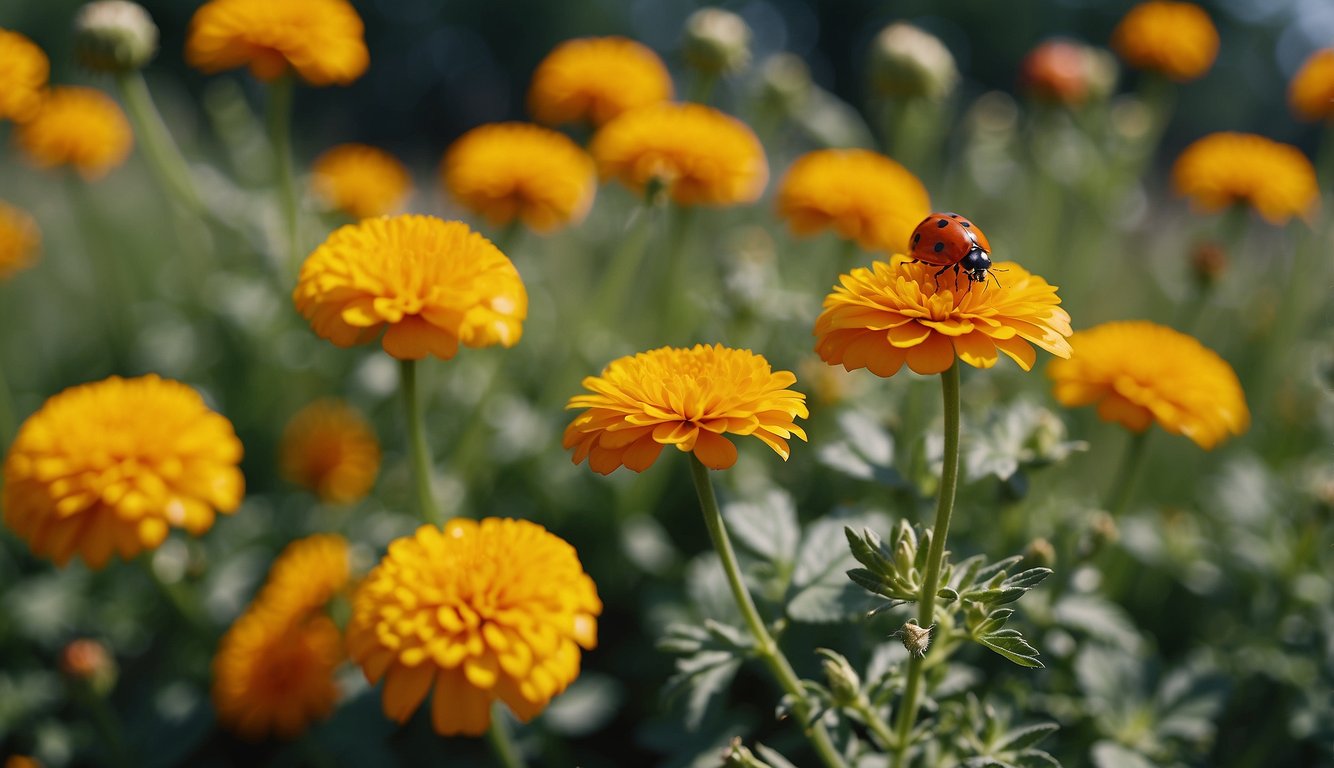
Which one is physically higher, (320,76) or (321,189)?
(320,76)

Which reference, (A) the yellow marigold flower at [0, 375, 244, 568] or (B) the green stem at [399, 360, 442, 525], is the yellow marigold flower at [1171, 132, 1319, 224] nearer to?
(B) the green stem at [399, 360, 442, 525]

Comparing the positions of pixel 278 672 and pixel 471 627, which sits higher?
pixel 471 627

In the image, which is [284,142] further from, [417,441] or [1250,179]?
[1250,179]

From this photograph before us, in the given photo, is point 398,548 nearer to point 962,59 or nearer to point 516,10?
point 516,10

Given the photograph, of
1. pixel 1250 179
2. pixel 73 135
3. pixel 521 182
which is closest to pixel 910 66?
pixel 1250 179

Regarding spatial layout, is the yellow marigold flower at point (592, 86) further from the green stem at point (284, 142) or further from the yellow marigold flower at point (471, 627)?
the yellow marigold flower at point (471, 627)

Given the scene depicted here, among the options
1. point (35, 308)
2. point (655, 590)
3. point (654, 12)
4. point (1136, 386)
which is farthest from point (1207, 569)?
point (654, 12)

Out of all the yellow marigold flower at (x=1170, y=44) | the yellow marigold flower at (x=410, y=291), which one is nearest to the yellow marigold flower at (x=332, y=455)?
the yellow marigold flower at (x=410, y=291)
